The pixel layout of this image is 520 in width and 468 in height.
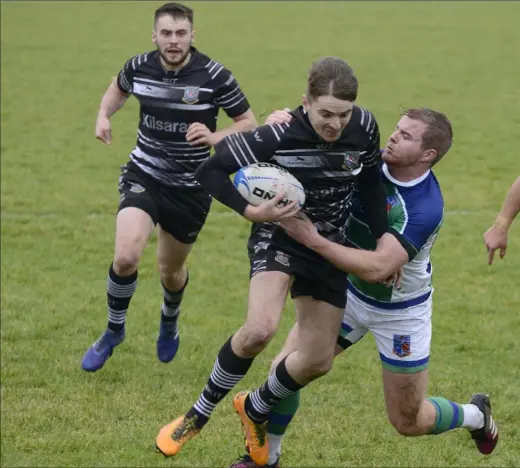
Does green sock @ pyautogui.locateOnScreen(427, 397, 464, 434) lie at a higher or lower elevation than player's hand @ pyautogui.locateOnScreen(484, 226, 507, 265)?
lower

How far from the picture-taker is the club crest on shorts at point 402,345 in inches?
253

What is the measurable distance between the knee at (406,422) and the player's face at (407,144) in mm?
1588

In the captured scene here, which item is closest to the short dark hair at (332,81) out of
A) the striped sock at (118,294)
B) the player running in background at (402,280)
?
the player running in background at (402,280)

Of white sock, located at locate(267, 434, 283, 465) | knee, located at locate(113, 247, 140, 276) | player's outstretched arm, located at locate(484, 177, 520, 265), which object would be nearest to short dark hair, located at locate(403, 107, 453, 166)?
player's outstretched arm, located at locate(484, 177, 520, 265)

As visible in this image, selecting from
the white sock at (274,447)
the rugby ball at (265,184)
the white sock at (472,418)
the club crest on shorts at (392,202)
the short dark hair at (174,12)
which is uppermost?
the short dark hair at (174,12)

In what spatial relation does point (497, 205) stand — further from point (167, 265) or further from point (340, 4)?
point (340, 4)

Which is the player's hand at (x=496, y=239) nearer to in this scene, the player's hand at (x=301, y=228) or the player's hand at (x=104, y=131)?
the player's hand at (x=301, y=228)

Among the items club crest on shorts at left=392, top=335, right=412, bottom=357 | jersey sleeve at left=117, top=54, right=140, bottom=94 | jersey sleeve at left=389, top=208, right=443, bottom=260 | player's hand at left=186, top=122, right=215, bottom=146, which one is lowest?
club crest on shorts at left=392, top=335, right=412, bottom=357

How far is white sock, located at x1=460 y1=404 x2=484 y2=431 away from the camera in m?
6.91

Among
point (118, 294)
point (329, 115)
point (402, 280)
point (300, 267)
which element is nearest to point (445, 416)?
point (402, 280)

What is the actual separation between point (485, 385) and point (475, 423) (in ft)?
4.98

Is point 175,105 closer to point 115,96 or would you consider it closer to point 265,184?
point 115,96

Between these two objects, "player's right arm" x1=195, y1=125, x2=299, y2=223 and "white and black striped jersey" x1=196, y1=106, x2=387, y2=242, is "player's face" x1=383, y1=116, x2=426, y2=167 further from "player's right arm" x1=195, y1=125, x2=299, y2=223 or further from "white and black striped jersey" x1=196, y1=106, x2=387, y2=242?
"player's right arm" x1=195, y1=125, x2=299, y2=223

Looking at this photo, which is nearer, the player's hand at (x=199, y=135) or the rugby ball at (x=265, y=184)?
the rugby ball at (x=265, y=184)
